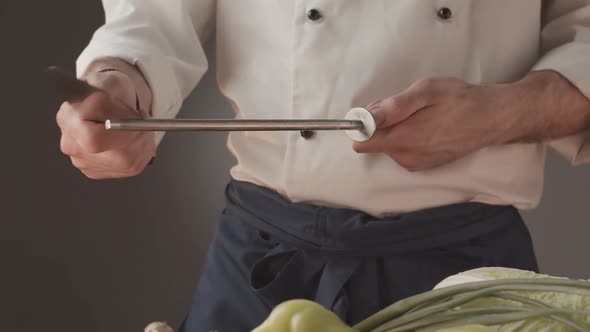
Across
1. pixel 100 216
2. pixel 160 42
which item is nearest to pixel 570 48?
pixel 160 42

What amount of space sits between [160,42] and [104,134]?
23cm

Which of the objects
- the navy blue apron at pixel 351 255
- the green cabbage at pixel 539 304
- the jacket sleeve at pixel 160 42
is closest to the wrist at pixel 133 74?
the jacket sleeve at pixel 160 42

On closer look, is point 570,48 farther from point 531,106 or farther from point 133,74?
point 133,74

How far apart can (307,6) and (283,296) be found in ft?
0.88

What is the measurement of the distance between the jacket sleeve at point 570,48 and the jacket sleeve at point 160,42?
0.34 meters

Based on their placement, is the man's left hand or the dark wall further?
the dark wall

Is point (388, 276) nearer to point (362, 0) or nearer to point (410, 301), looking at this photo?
point (362, 0)

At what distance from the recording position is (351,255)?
728mm

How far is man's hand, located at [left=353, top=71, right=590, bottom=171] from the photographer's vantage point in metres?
0.65

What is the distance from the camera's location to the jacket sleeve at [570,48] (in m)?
0.74

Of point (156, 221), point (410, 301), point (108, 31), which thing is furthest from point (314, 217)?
point (156, 221)

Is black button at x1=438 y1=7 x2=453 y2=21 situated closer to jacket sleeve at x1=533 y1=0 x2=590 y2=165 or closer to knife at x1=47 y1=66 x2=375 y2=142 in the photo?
jacket sleeve at x1=533 y1=0 x2=590 y2=165

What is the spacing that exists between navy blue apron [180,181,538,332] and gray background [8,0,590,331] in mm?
567

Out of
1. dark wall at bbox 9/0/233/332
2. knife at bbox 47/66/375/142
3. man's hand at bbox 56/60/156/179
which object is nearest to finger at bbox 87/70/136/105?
man's hand at bbox 56/60/156/179
